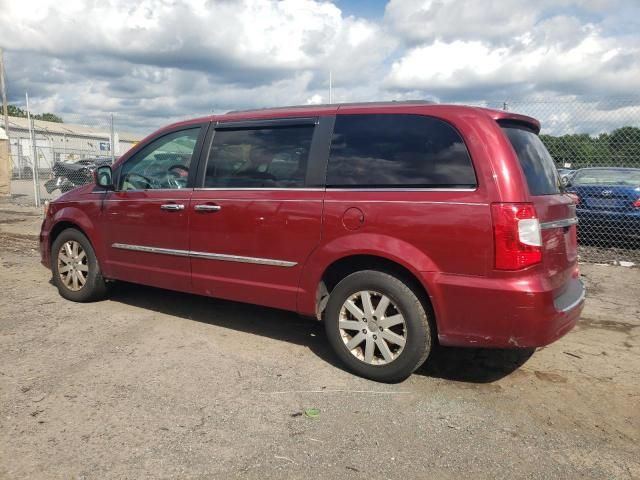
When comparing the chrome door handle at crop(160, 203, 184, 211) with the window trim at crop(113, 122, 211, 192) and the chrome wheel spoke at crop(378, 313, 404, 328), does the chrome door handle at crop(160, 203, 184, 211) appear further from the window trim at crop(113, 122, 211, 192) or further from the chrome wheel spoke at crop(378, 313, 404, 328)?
the chrome wheel spoke at crop(378, 313, 404, 328)

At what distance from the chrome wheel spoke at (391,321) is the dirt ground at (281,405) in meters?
0.44

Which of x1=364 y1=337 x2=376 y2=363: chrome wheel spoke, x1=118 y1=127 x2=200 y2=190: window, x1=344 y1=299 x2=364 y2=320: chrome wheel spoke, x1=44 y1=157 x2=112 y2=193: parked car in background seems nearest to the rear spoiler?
x1=344 y1=299 x2=364 y2=320: chrome wheel spoke

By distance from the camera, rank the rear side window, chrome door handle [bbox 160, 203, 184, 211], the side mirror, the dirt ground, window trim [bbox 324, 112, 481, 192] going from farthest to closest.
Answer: the side mirror < chrome door handle [bbox 160, 203, 184, 211] < the rear side window < window trim [bbox 324, 112, 481, 192] < the dirt ground

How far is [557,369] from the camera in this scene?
395 cm

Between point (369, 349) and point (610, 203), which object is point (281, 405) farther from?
point (610, 203)

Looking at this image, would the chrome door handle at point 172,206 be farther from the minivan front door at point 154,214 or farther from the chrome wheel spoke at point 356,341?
the chrome wheel spoke at point 356,341

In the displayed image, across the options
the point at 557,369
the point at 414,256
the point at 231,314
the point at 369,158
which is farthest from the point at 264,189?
the point at 557,369

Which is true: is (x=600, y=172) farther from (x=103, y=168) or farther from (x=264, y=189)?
(x=103, y=168)

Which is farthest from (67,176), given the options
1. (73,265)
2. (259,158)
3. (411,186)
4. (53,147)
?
(411,186)

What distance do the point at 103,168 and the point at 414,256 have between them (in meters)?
3.34

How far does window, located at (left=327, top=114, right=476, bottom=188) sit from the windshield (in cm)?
652

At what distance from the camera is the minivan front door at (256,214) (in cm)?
389

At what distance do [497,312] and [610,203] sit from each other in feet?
21.3

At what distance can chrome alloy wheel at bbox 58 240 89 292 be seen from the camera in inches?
212
